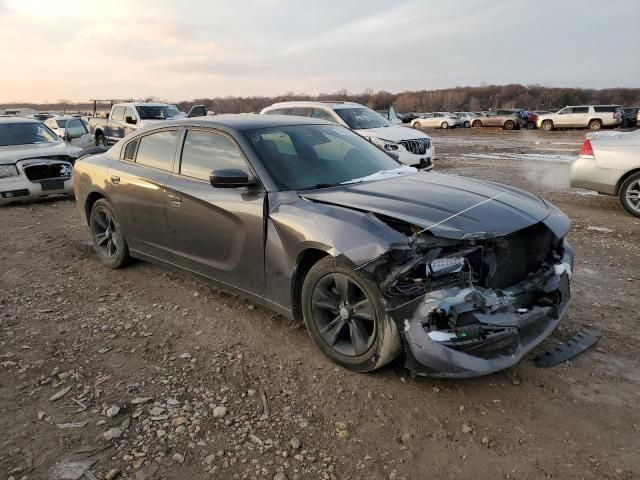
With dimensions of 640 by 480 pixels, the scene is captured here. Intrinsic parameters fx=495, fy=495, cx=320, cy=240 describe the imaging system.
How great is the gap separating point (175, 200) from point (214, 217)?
555mm

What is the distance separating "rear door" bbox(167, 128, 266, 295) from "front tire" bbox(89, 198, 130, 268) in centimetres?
111

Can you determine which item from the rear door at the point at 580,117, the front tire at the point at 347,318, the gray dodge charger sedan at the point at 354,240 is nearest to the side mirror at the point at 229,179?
the gray dodge charger sedan at the point at 354,240

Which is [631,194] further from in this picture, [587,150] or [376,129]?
[376,129]

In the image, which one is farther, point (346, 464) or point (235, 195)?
point (235, 195)

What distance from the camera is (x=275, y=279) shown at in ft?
11.7

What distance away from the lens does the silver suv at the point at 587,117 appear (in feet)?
100

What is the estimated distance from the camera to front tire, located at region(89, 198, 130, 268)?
5.20 metres

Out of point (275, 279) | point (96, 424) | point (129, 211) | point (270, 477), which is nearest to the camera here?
point (270, 477)

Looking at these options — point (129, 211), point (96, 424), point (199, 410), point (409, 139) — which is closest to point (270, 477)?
point (199, 410)

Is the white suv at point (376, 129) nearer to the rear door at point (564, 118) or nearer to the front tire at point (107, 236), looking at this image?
the front tire at point (107, 236)

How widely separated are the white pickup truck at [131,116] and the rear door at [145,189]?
39.2ft

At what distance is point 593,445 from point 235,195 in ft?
9.08

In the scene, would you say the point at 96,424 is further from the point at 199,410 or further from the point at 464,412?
the point at 464,412

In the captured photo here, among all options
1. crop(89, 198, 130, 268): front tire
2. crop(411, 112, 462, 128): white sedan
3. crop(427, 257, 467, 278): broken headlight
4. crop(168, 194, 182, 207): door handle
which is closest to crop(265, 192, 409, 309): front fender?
crop(427, 257, 467, 278): broken headlight
